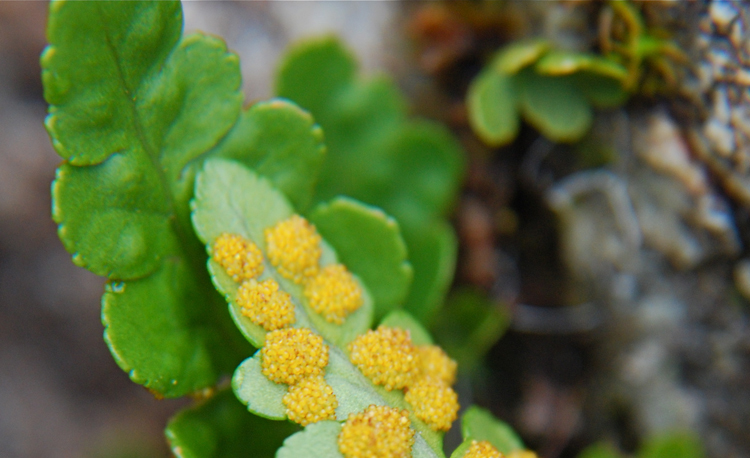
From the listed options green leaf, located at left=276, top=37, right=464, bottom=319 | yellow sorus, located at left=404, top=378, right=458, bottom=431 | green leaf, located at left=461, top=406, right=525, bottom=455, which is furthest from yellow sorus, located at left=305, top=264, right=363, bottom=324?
green leaf, located at left=276, top=37, right=464, bottom=319

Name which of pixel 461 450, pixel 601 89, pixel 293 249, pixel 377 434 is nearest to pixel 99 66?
pixel 293 249

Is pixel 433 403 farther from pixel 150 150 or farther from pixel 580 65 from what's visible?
pixel 580 65

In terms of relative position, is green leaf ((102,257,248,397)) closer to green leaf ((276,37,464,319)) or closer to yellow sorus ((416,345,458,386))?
yellow sorus ((416,345,458,386))

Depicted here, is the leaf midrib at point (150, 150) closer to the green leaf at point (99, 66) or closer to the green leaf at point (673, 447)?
the green leaf at point (99, 66)

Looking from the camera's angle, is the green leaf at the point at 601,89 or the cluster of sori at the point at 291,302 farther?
the green leaf at the point at 601,89

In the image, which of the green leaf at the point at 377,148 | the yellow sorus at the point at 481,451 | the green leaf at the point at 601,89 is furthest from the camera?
the green leaf at the point at 377,148

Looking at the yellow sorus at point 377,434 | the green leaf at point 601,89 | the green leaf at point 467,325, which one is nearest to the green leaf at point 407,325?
the yellow sorus at point 377,434

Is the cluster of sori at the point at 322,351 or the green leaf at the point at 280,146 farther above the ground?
the green leaf at the point at 280,146
